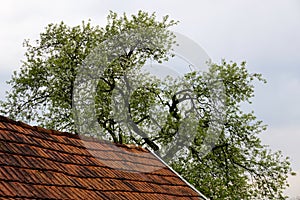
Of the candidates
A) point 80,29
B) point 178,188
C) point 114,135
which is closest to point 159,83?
point 114,135

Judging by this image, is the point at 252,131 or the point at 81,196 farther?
the point at 252,131

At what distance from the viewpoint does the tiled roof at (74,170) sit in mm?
8062

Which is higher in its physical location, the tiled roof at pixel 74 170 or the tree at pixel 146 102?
the tree at pixel 146 102

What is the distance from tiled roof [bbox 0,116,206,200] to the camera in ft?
26.5

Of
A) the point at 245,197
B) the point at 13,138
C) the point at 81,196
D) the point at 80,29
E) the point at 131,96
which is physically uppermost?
the point at 80,29

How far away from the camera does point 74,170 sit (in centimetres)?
927

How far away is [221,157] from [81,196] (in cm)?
1667

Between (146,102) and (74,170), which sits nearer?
(74,170)

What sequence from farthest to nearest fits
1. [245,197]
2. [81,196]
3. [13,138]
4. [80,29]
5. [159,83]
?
[80,29]
[159,83]
[245,197]
[13,138]
[81,196]

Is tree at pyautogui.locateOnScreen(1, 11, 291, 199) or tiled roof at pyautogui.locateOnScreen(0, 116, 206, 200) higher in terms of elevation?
tree at pyautogui.locateOnScreen(1, 11, 291, 199)

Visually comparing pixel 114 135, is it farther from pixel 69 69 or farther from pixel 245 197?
pixel 245 197

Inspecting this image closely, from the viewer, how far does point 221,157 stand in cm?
2466

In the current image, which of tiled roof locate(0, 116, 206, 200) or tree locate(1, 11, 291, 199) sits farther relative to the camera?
tree locate(1, 11, 291, 199)

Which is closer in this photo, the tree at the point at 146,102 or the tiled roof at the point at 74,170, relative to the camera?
the tiled roof at the point at 74,170
